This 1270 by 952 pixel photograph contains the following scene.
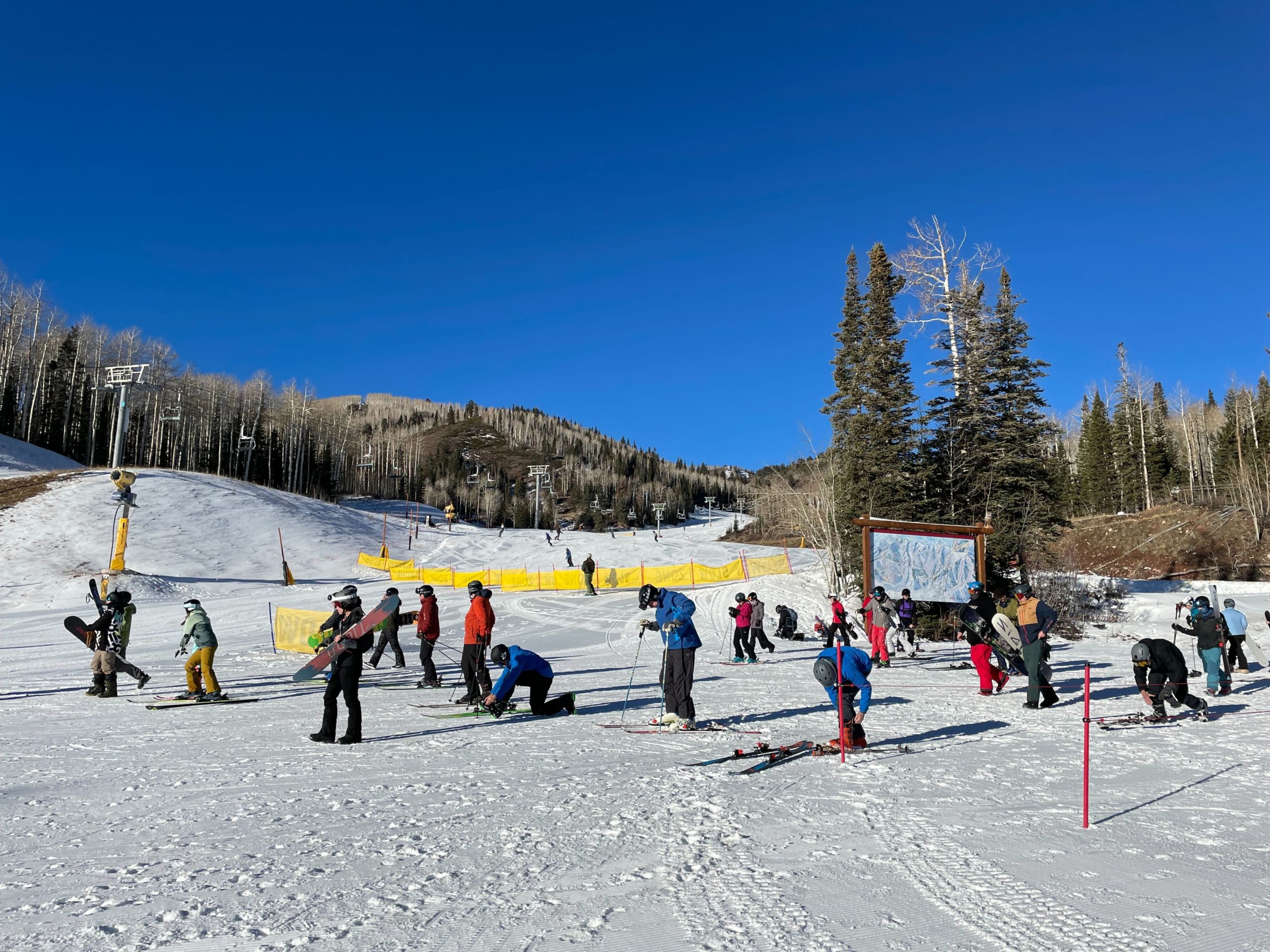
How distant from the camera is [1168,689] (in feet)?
32.4

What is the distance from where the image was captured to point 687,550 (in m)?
59.9

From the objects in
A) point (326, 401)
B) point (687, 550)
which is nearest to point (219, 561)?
point (687, 550)

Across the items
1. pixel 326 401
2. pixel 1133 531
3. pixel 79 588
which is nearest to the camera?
pixel 79 588

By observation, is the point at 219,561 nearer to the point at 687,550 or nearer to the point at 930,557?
the point at 687,550

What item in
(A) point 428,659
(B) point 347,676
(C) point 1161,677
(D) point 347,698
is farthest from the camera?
(A) point 428,659

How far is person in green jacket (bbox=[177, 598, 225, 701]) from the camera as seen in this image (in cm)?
1132

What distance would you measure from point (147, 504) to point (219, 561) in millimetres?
11510

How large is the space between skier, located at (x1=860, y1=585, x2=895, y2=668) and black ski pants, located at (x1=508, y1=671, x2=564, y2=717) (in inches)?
302

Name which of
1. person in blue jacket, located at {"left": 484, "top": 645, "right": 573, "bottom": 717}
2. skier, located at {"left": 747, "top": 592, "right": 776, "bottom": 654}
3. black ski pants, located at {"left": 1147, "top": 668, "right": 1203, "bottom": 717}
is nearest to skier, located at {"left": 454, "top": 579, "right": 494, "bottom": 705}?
person in blue jacket, located at {"left": 484, "top": 645, "right": 573, "bottom": 717}

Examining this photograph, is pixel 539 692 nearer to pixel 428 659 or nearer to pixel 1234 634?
pixel 428 659

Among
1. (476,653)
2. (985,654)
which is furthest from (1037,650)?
(476,653)

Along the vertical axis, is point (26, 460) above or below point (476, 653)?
above

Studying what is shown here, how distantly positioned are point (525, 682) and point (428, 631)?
10.9 feet

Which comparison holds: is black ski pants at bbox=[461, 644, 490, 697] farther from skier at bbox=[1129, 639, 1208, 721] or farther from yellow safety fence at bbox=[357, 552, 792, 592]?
yellow safety fence at bbox=[357, 552, 792, 592]
